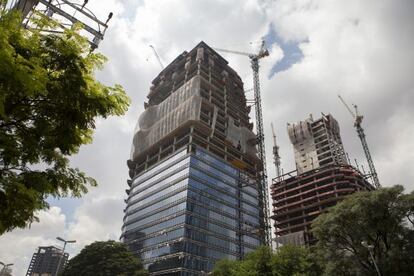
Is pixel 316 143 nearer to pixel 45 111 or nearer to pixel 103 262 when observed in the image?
pixel 103 262

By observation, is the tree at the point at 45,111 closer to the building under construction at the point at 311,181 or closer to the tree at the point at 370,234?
the tree at the point at 370,234

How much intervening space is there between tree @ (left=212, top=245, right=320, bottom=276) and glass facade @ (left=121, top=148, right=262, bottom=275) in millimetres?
42413

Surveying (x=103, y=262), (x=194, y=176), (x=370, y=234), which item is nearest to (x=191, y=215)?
(x=194, y=176)

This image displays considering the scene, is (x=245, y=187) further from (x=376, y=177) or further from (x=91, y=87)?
(x=91, y=87)

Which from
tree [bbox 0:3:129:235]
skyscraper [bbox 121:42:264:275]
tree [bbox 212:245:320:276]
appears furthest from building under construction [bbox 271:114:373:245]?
tree [bbox 0:3:129:235]

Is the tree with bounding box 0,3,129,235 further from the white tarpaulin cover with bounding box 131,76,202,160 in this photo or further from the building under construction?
the building under construction

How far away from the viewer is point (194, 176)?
307 feet

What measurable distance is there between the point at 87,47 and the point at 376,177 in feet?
488

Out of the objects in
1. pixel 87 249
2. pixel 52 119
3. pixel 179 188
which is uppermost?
pixel 179 188

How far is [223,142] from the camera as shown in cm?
11162

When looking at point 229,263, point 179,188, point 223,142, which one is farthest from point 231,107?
point 229,263

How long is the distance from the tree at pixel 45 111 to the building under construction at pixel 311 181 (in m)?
113

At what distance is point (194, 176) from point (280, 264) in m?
56.3

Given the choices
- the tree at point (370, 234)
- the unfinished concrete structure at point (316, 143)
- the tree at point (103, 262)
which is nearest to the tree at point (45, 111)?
the tree at point (370, 234)
